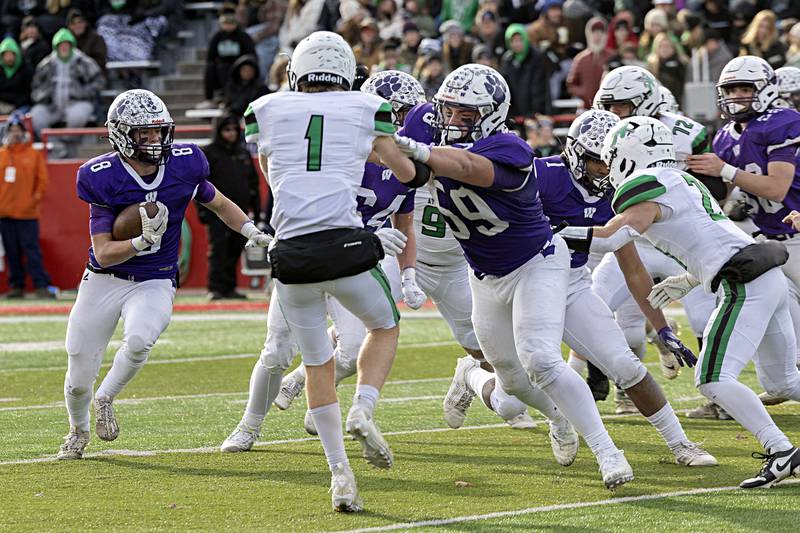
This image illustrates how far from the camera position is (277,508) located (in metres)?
5.28

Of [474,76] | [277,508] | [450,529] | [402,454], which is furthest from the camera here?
[402,454]

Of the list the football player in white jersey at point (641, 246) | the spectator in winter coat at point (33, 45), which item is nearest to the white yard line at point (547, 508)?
the football player in white jersey at point (641, 246)

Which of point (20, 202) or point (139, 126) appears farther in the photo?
point (20, 202)

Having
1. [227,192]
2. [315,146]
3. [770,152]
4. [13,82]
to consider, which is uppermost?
[315,146]

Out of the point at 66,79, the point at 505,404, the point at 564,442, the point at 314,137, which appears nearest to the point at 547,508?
the point at 564,442

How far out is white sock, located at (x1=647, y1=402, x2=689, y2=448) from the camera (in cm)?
600

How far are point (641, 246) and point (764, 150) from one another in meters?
0.94

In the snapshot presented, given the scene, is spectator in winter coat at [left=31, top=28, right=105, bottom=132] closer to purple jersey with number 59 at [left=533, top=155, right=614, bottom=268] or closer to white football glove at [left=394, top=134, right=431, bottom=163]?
purple jersey with number 59 at [left=533, top=155, right=614, bottom=268]

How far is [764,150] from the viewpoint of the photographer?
7.45 meters

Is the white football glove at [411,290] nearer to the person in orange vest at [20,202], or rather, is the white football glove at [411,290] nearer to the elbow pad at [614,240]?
the elbow pad at [614,240]

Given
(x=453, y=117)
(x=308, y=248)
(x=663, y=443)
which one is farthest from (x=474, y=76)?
(x=663, y=443)

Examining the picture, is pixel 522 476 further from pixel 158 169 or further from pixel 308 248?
pixel 158 169

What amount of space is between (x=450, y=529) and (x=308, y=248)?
1.13 metres

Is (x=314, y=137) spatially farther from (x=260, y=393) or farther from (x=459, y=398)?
(x=459, y=398)
